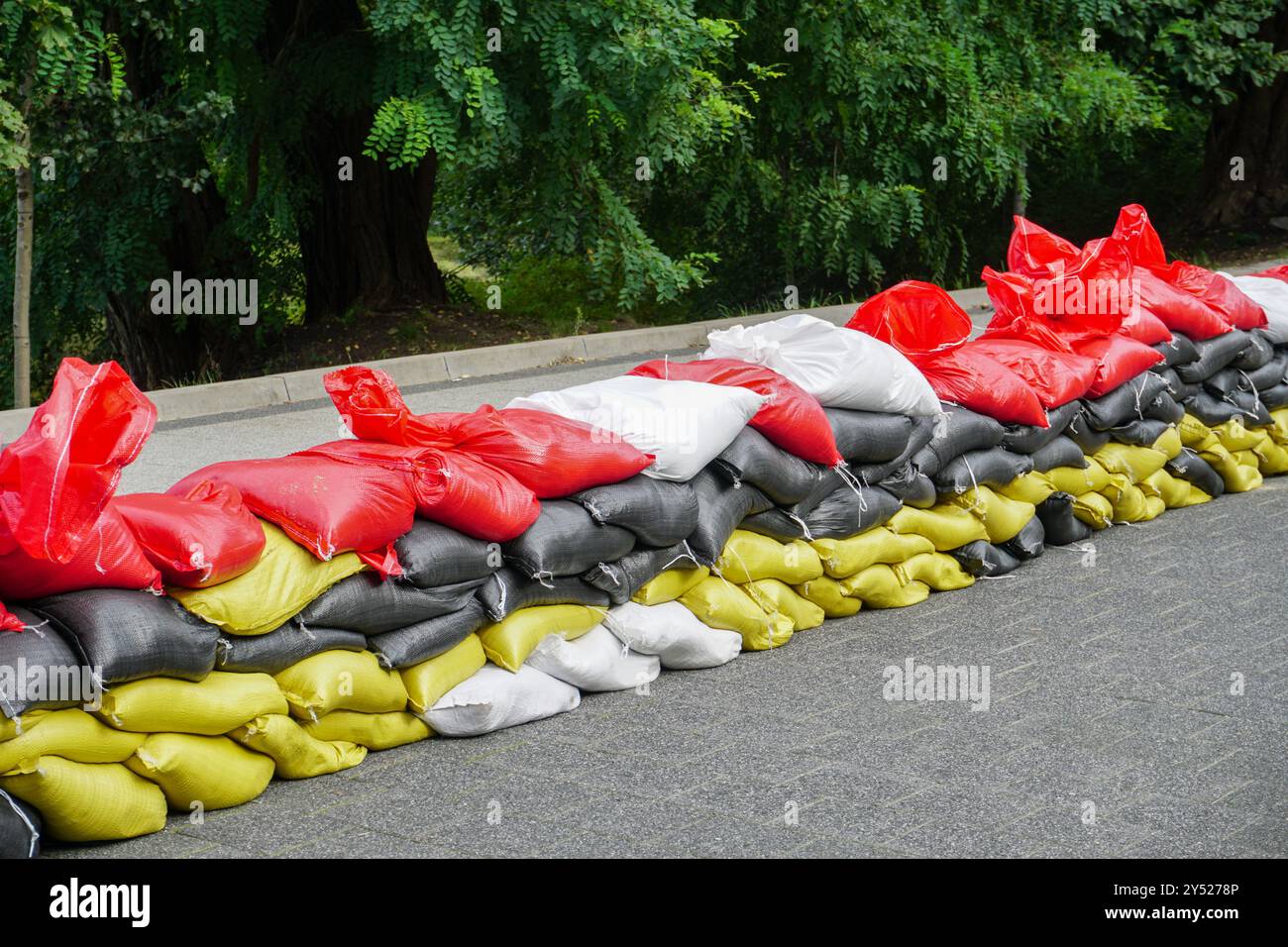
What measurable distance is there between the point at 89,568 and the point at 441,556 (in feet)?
3.44

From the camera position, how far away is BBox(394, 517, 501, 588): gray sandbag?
407 centimetres

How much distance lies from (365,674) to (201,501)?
0.65 meters

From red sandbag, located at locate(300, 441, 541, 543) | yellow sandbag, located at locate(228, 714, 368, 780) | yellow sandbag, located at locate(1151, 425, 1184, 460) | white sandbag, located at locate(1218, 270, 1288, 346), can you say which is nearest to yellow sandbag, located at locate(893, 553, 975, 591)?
yellow sandbag, located at locate(1151, 425, 1184, 460)

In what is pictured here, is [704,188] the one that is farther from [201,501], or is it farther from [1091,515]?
[201,501]

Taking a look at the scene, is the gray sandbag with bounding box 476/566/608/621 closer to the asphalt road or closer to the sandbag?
the asphalt road

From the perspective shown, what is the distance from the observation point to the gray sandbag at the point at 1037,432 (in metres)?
6.08

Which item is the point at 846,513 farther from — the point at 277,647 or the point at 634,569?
the point at 277,647

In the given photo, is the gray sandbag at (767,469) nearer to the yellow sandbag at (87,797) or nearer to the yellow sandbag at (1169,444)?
the yellow sandbag at (87,797)

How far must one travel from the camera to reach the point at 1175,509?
7.20 meters

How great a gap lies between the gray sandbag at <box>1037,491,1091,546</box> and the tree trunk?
1288 centimetres

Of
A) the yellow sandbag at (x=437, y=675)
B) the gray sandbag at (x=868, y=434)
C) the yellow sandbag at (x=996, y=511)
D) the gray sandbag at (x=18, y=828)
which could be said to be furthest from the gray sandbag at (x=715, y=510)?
the gray sandbag at (x=18, y=828)

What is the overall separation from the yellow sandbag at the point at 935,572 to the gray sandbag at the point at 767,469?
2.19 ft

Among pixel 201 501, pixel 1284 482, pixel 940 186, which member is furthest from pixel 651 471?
pixel 940 186

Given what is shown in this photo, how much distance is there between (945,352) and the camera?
6.01 meters
